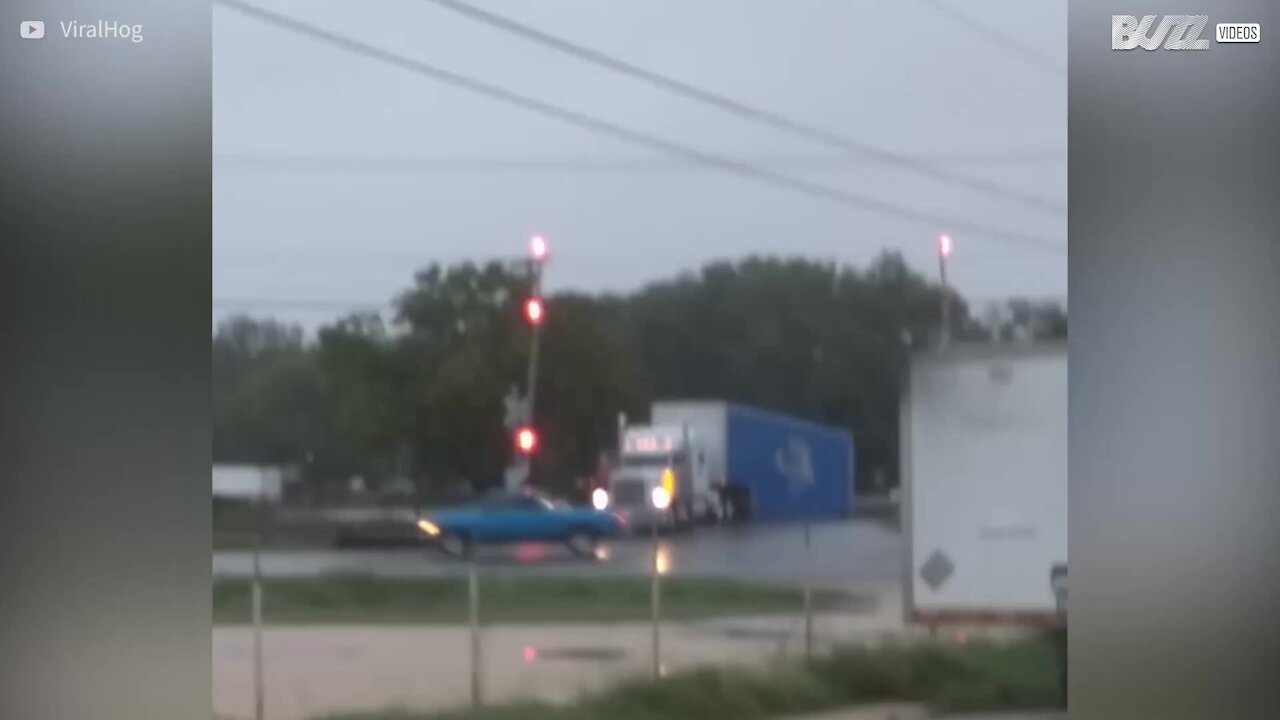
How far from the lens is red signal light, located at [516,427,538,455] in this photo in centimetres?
290

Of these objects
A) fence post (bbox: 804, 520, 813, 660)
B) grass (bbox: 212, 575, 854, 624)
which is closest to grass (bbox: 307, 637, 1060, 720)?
fence post (bbox: 804, 520, 813, 660)

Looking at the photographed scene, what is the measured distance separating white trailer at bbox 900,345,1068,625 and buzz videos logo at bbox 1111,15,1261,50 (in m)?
0.65

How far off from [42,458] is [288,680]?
0.70 metres

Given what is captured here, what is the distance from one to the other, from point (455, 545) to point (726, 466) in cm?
59

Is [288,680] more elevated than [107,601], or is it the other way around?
[107,601]

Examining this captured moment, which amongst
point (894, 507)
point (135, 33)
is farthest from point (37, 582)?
point (894, 507)

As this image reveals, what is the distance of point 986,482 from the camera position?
3.06 m

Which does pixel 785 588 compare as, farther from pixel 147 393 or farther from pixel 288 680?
pixel 147 393

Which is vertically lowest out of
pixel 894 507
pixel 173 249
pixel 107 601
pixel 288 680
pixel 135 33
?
pixel 288 680

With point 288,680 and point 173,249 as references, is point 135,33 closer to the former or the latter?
point 173,249

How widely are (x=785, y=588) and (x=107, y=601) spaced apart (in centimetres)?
143

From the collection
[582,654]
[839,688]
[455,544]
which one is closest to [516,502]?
[455,544]

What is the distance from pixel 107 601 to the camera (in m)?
2.94

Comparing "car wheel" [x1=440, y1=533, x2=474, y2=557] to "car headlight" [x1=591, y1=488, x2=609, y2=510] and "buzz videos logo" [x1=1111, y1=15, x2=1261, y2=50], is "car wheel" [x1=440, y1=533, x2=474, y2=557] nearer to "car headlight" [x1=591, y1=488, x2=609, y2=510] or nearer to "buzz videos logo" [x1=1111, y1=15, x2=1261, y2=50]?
"car headlight" [x1=591, y1=488, x2=609, y2=510]
